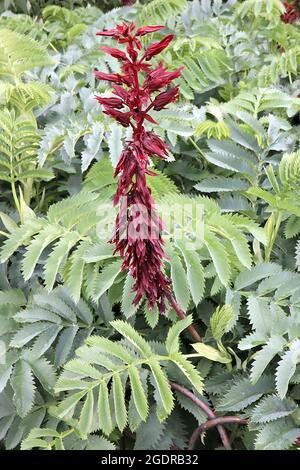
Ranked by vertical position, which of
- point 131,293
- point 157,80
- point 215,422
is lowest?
point 215,422

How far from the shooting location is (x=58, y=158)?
4.97ft

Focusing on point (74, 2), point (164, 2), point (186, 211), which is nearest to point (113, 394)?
point (186, 211)

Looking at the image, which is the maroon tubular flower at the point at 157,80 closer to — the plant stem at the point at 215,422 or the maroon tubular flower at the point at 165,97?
the maroon tubular flower at the point at 165,97

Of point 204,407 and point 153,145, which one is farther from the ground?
point 153,145

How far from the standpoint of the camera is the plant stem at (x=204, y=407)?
43.9 inches

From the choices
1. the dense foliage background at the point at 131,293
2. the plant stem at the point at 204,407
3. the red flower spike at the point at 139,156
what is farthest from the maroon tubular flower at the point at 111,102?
the plant stem at the point at 204,407

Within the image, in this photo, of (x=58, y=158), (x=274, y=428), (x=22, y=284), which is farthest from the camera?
(x=58, y=158)

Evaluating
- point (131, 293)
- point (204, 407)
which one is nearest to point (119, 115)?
point (131, 293)

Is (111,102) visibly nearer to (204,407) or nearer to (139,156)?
(139,156)

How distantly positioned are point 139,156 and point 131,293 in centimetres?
36

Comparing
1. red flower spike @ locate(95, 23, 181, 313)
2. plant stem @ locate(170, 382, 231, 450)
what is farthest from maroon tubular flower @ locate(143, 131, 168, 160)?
plant stem @ locate(170, 382, 231, 450)

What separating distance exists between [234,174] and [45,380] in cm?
75

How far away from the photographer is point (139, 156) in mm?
907

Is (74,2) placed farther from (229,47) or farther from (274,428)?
(274,428)
